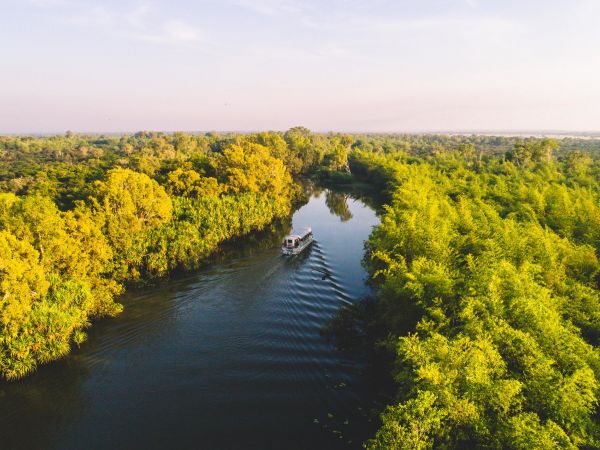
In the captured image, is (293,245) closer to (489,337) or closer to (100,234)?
(100,234)

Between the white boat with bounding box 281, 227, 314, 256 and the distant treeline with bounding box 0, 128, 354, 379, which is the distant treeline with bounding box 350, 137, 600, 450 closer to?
the white boat with bounding box 281, 227, 314, 256

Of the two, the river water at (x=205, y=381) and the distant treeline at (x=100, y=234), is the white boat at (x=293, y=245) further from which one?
the distant treeline at (x=100, y=234)

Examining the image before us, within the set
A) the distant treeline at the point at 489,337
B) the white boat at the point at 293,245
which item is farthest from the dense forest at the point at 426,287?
the white boat at the point at 293,245

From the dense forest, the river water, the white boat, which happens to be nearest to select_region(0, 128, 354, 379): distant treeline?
the dense forest

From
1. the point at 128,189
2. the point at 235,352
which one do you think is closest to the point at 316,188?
the point at 128,189

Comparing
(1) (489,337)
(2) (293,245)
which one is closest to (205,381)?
(1) (489,337)

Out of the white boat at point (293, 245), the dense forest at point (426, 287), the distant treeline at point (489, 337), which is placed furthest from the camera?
the white boat at point (293, 245)
